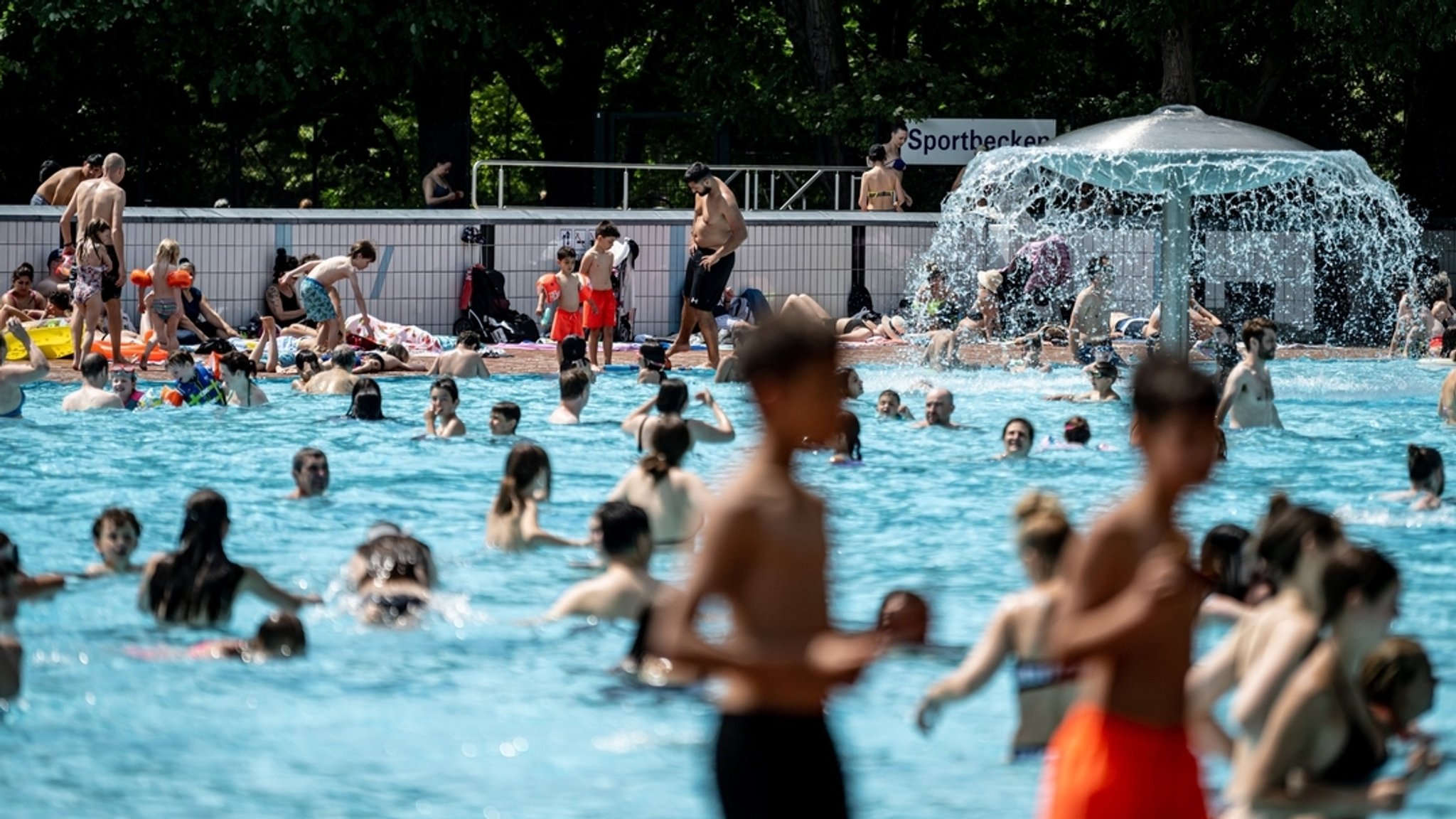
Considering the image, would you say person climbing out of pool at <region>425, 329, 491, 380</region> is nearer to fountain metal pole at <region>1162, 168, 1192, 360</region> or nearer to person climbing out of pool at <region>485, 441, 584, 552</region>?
fountain metal pole at <region>1162, 168, 1192, 360</region>

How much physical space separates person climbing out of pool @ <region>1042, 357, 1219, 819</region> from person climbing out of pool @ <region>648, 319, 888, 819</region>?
1.38 ft

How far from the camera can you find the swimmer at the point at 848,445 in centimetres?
1320

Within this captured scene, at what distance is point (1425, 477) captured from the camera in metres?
11.5

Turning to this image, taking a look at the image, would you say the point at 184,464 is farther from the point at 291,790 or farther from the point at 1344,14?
the point at 1344,14

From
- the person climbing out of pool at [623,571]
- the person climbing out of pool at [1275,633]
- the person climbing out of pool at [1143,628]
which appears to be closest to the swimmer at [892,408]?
the person climbing out of pool at [623,571]

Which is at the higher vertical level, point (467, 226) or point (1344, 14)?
point (1344, 14)

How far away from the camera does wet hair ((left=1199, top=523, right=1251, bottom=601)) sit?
7781 mm

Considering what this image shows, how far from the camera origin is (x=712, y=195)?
64.7 feet

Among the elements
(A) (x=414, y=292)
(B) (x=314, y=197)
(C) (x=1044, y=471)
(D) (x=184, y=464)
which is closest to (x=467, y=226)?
(A) (x=414, y=292)

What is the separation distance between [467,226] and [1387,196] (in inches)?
383

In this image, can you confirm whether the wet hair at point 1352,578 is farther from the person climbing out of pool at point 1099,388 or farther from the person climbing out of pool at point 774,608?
the person climbing out of pool at point 1099,388

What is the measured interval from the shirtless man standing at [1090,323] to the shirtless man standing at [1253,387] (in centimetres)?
499

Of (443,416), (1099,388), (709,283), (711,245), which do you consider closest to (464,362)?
(709,283)

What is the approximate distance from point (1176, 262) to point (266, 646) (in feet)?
39.8
